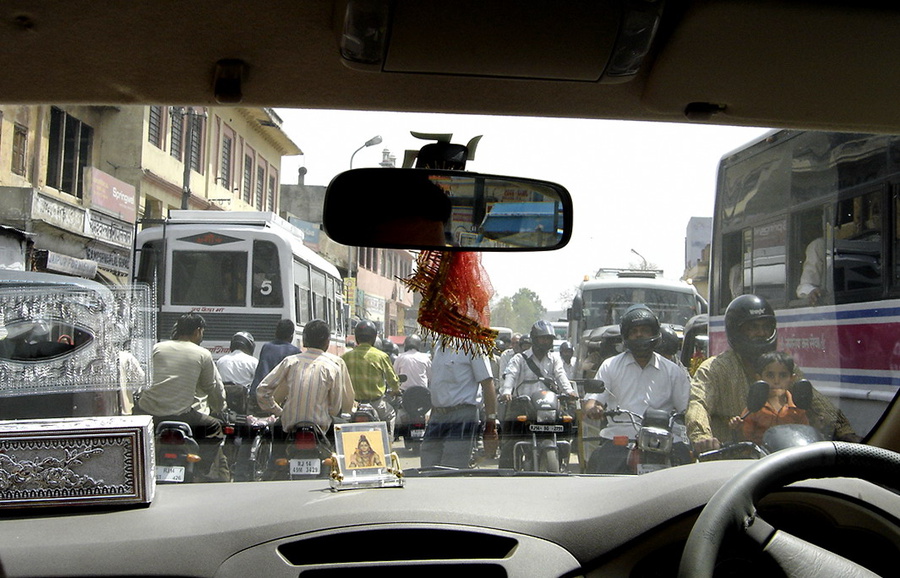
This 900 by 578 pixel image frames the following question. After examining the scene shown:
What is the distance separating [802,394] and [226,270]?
9.32 m

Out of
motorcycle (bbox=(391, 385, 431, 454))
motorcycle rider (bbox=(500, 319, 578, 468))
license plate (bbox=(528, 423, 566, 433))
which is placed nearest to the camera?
license plate (bbox=(528, 423, 566, 433))

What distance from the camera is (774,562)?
6.62 feet

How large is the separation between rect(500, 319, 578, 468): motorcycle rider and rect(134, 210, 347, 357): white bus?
15.2 ft

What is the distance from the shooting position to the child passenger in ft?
14.9

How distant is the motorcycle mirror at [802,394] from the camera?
466 centimetres

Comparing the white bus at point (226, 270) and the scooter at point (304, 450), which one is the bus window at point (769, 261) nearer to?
the scooter at point (304, 450)

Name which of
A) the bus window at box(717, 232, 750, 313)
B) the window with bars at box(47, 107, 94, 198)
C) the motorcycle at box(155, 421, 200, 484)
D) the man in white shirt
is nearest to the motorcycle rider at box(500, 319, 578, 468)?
the man in white shirt

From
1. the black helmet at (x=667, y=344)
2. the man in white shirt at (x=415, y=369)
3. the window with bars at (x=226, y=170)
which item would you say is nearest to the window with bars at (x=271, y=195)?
the window with bars at (x=226, y=170)

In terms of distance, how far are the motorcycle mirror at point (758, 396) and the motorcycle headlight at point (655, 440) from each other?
56 centimetres

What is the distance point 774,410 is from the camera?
464 cm

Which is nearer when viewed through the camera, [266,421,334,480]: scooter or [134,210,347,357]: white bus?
[266,421,334,480]: scooter

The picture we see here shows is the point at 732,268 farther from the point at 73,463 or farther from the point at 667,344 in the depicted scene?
the point at 73,463

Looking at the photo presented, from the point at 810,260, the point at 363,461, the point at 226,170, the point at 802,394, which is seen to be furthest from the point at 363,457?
the point at 226,170

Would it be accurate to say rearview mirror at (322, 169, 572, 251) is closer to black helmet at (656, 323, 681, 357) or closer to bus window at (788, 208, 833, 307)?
black helmet at (656, 323, 681, 357)
